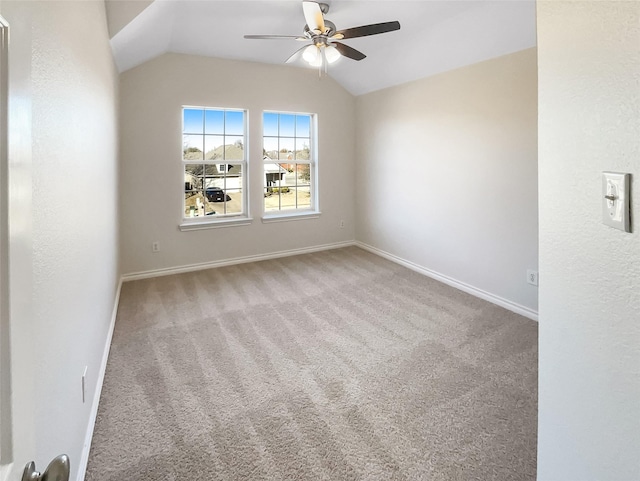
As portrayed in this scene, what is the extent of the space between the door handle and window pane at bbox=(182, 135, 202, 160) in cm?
444

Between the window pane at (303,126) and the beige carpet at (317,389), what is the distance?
2.60 meters

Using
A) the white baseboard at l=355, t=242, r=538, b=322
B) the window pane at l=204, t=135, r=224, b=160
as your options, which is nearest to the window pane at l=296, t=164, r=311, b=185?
the window pane at l=204, t=135, r=224, b=160

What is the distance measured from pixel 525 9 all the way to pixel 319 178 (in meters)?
3.15

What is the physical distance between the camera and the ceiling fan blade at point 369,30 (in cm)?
268

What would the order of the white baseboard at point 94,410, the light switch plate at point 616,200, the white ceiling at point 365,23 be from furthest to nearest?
the white ceiling at point 365,23 < the white baseboard at point 94,410 < the light switch plate at point 616,200

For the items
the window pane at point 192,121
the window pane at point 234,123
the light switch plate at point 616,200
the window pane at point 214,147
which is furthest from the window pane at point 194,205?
the light switch plate at point 616,200

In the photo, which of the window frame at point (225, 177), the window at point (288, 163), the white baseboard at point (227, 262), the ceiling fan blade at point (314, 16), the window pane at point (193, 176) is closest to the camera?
the ceiling fan blade at point (314, 16)

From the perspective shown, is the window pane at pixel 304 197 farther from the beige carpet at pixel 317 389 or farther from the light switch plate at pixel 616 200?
the light switch plate at pixel 616 200

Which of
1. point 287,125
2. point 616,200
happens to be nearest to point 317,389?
point 616,200

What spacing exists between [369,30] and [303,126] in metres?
2.64

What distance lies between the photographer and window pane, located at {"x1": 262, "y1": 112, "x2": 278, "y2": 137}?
502cm

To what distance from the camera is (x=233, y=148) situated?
4871 mm

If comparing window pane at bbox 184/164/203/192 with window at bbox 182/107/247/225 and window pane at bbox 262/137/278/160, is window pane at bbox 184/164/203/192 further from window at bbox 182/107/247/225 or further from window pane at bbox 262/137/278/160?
window pane at bbox 262/137/278/160

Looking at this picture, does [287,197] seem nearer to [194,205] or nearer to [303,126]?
[303,126]
